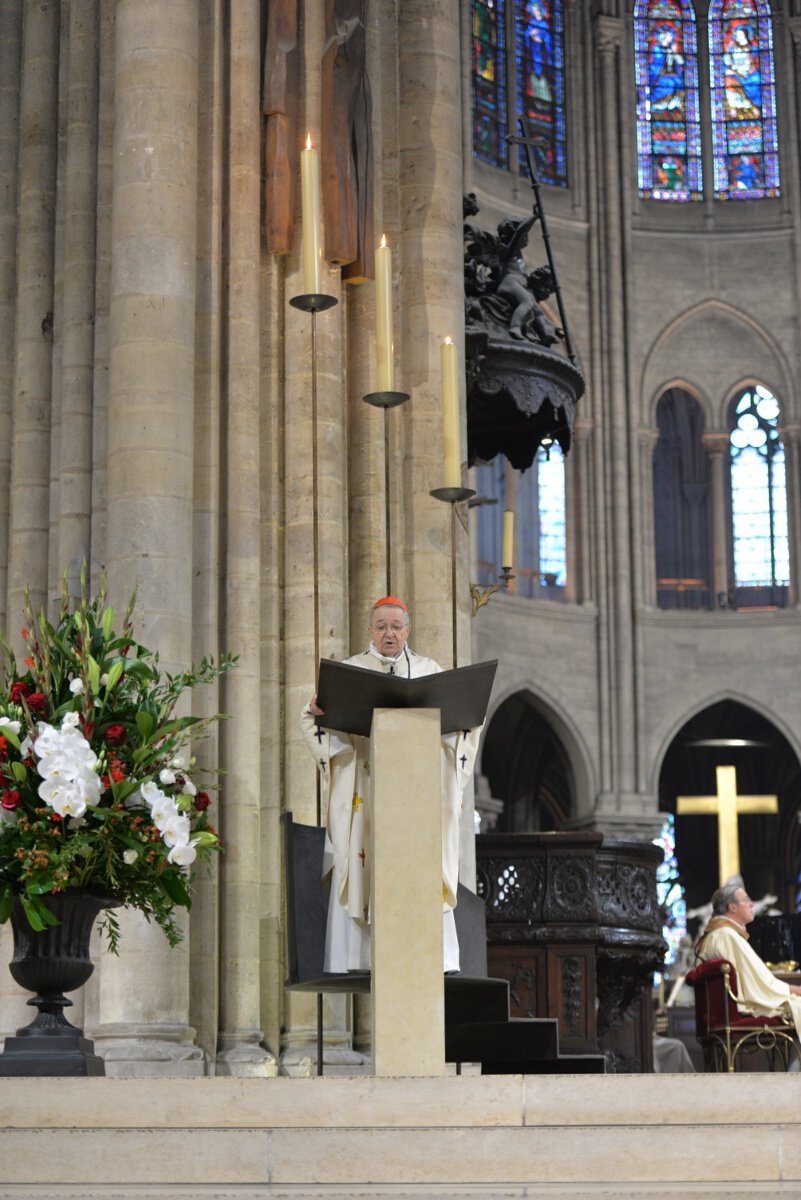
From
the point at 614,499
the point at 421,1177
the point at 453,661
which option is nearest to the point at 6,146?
the point at 453,661

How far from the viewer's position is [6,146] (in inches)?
361

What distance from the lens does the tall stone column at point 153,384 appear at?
291 inches

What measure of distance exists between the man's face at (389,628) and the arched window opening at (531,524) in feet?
58.3

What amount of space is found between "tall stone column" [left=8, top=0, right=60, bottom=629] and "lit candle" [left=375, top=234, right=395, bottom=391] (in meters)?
2.30

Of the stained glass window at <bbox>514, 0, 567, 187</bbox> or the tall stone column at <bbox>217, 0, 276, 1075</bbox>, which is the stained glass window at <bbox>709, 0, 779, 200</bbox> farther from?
the tall stone column at <bbox>217, 0, 276, 1075</bbox>

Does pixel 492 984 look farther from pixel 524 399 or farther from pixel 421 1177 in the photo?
pixel 524 399

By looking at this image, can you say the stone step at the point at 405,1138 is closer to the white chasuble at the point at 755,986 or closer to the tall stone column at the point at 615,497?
the white chasuble at the point at 755,986

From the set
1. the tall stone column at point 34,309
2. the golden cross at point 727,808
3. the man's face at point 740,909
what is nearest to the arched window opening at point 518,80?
the golden cross at point 727,808

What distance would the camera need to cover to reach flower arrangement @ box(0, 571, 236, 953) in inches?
226

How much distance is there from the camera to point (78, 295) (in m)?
8.68

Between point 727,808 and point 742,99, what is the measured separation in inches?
376

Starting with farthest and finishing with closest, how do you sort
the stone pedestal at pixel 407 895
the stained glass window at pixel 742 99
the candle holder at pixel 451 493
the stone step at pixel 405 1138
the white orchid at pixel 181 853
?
the stained glass window at pixel 742 99
the candle holder at pixel 451 493
the white orchid at pixel 181 853
the stone pedestal at pixel 407 895
the stone step at pixel 405 1138

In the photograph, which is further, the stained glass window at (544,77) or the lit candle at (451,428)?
the stained glass window at (544,77)

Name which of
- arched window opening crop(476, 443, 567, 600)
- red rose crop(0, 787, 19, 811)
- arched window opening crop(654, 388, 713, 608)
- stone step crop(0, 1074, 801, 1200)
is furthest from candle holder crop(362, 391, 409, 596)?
arched window opening crop(654, 388, 713, 608)
